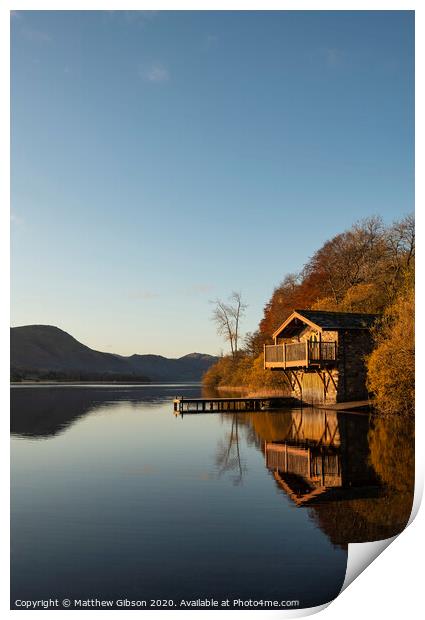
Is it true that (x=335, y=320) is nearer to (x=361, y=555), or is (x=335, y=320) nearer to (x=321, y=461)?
(x=321, y=461)

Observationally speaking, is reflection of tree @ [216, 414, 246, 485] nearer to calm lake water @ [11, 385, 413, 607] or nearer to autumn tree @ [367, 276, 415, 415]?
calm lake water @ [11, 385, 413, 607]

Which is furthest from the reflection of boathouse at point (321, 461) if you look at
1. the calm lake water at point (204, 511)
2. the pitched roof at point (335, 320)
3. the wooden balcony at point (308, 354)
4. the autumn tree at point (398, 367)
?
the pitched roof at point (335, 320)

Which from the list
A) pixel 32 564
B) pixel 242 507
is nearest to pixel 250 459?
pixel 242 507

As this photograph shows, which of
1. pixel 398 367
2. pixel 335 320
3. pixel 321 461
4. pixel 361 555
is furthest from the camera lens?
pixel 335 320

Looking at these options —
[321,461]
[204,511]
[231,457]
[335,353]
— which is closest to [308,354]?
[335,353]

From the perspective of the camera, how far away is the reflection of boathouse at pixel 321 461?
11461 mm

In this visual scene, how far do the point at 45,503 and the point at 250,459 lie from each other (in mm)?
5765

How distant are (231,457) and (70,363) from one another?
2329 inches

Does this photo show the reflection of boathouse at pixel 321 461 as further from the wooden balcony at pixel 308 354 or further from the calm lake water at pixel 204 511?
the wooden balcony at pixel 308 354

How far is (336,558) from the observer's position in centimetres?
782

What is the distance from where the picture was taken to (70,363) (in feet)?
237

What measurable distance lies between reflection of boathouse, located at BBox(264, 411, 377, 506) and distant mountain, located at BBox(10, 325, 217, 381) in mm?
8357

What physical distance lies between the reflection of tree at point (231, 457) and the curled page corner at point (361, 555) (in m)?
4.59
